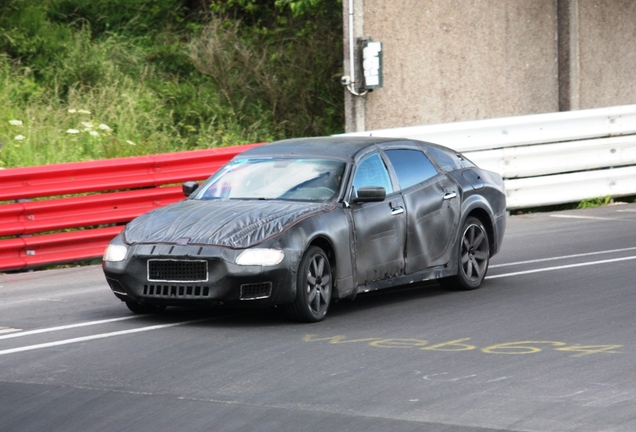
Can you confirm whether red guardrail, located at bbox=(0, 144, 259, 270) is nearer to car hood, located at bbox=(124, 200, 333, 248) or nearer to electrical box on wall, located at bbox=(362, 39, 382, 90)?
car hood, located at bbox=(124, 200, 333, 248)

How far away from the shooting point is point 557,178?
59.0 feet

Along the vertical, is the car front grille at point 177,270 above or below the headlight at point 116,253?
below

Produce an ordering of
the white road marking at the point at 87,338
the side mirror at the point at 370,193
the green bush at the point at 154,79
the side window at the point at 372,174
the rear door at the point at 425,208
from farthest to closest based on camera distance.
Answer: the green bush at the point at 154,79, the rear door at the point at 425,208, the side window at the point at 372,174, the side mirror at the point at 370,193, the white road marking at the point at 87,338

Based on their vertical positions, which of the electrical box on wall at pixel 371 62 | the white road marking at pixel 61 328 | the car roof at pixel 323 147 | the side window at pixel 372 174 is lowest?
the white road marking at pixel 61 328

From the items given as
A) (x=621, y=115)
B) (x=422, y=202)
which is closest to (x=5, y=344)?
(x=422, y=202)

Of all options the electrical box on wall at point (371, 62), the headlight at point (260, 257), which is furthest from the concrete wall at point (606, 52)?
the headlight at point (260, 257)

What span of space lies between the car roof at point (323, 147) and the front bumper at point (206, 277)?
1.57 meters

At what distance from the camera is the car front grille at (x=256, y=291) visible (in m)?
9.24

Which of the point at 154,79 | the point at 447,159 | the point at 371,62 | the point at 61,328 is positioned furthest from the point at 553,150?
the point at 61,328

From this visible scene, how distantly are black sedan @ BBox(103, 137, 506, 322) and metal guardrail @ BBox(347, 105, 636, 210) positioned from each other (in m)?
5.30

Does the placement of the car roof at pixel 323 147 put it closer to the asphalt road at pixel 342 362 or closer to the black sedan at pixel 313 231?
the black sedan at pixel 313 231

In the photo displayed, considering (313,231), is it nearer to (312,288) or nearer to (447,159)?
(312,288)

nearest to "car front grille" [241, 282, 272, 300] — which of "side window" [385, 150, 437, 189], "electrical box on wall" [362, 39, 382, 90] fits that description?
"side window" [385, 150, 437, 189]

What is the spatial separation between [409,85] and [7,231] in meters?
8.17
